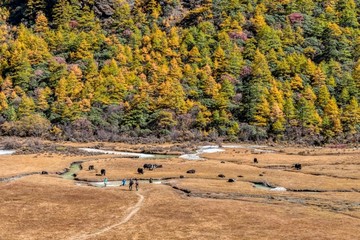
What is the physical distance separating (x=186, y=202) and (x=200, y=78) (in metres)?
114

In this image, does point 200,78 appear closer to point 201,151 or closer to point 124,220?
point 201,151

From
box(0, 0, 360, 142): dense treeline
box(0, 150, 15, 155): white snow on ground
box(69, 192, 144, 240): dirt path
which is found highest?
box(0, 0, 360, 142): dense treeline

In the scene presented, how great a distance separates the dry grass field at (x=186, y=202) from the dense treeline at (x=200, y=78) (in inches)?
1947

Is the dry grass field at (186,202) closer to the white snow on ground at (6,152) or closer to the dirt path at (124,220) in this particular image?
the dirt path at (124,220)

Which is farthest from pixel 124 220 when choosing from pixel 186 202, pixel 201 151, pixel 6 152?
pixel 6 152

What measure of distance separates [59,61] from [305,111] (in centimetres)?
10550

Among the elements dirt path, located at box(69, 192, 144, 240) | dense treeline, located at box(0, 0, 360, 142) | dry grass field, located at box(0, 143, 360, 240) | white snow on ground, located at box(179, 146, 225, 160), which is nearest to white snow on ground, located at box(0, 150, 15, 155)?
dry grass field, located at box(0, 143, 360, 240)

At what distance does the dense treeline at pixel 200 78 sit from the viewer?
454ft

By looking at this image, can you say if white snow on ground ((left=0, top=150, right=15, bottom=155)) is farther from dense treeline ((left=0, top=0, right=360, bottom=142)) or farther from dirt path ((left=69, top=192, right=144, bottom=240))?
dirt path ((left=69, top=192, right=144, bottom=240))

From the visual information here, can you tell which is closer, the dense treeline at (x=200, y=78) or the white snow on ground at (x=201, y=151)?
the white snow on ground at (x=201, y=151)

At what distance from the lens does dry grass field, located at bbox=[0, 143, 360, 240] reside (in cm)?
4166

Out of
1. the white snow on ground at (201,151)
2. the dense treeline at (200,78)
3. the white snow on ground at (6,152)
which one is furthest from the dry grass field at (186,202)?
the dense treeline at (200,78)

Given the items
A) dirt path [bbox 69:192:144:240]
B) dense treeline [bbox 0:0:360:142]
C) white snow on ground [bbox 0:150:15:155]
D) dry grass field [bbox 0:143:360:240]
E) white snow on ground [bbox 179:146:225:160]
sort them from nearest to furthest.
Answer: dirt path [bbox 69:192:144:240], dry grass field [bbox 0:143:360:240], white snow on ground [bbox 0:150:15:155], white snow on ground [bbox 179:146:225:160], dense treeline [bbox 0:0:360:142]

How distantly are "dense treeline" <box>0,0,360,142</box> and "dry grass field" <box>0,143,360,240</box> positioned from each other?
162 ft
